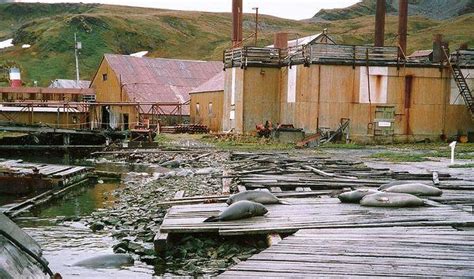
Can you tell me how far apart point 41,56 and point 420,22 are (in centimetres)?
11891

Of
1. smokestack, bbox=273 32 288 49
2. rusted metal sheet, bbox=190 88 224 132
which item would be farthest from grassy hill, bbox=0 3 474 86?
smokestack, bbox=273 32 288 49

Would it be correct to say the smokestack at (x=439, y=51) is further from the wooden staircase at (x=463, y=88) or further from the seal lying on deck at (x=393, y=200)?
the seal lying on deck at (x=393, y=200)

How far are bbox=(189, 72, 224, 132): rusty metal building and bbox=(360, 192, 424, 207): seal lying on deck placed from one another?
38.4 metres

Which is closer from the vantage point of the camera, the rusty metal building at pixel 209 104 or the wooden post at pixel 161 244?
the wooden post at pixel 161 244

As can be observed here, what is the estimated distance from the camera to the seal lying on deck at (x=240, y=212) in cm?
1034

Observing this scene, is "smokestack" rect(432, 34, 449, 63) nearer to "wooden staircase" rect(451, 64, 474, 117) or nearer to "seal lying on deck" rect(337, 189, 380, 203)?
"wooden staircase" rect(451, 64, 474, 117)

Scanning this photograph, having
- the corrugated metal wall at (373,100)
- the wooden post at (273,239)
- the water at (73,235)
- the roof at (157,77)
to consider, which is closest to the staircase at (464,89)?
the corrugated metal wall at (373,100)

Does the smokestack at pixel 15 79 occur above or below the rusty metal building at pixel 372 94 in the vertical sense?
above

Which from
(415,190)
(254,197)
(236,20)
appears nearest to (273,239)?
(254,197)

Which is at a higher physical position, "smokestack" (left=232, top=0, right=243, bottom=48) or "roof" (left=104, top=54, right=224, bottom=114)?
"smokestack" (left=232, top=0, right=243, bottom=48)

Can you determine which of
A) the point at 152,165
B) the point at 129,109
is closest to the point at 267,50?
the point at 152,165

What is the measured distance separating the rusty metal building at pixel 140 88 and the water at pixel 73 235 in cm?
3496

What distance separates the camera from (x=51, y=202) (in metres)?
18.9

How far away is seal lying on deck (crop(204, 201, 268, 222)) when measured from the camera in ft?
33.9
